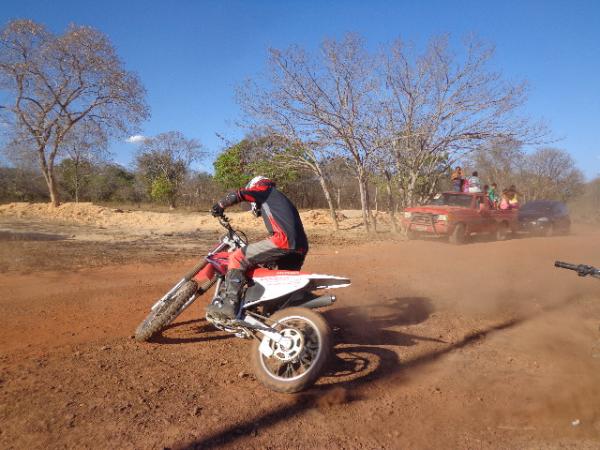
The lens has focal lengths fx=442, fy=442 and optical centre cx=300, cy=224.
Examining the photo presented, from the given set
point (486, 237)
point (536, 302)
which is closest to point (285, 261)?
point (536, 302)

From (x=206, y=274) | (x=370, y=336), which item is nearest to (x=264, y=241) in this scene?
(x=206, y=274)

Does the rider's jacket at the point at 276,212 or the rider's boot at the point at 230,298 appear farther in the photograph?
the rider's jacket at the point at 276,212

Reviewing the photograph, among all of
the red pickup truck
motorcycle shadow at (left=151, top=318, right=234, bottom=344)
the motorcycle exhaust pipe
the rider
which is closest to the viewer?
the motorcycle exhaust pipe

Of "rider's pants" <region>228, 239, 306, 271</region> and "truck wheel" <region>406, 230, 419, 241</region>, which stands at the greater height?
"rider's pants" <region>228, 239, 306, 271</region>

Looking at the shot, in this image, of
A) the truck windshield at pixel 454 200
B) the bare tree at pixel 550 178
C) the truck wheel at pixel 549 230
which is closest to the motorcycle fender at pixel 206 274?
the truck windshield at pixel 454 200

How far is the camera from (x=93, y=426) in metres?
3.03

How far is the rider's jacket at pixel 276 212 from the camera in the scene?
4.14 m

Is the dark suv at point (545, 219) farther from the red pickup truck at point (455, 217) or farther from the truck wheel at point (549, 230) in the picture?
the red pickup truck at point (455, 217)

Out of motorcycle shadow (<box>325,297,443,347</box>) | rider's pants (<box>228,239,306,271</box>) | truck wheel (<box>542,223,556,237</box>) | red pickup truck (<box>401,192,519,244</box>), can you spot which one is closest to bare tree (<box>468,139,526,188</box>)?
truck wheel (<box>542,223,556,237</box>)

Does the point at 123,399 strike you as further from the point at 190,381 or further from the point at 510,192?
the point at 510,192

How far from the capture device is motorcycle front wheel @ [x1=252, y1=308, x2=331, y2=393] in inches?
139

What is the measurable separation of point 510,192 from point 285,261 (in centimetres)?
1596

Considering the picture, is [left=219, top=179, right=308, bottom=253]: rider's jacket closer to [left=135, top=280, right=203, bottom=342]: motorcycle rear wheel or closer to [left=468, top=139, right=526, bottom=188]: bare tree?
[left=135, top=280, right=203, bottom=342]: motorcycle rear wheel

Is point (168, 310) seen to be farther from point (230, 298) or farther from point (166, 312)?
point (230, 298)
